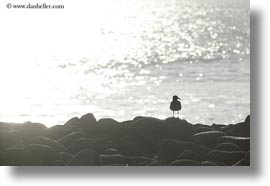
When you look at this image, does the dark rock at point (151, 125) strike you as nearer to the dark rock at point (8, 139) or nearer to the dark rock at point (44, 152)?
the dark rock at point (44, 152)

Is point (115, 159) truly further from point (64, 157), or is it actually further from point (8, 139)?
point (8, 139)

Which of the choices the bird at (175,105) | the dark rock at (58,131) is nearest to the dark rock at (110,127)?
the dark rock at (58,131)

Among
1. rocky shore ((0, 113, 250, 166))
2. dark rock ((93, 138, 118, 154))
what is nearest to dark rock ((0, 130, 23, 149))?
rocky shore ((0, 113, 250, 166))

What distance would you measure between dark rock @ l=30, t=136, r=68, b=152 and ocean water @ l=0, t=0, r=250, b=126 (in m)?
0.08

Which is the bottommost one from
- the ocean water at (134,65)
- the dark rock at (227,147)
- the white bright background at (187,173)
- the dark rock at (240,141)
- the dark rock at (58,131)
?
the white bright background at (187,173)

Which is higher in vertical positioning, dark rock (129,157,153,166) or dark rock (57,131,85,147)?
dark rock (57,131,85,147)

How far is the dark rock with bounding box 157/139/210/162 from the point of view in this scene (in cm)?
210

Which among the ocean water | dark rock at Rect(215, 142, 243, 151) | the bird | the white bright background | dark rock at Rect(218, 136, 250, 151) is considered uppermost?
the ocean water

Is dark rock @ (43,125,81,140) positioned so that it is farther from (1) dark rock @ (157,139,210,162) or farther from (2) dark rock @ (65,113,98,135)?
(1) dark rock @ (157,139,210,162)

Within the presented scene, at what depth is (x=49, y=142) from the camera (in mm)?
2105

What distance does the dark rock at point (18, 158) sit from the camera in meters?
2.10

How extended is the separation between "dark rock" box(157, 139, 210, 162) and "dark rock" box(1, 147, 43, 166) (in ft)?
1.81

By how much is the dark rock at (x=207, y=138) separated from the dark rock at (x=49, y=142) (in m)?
0.59

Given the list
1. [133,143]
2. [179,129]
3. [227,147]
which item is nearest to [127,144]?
[133,143]
